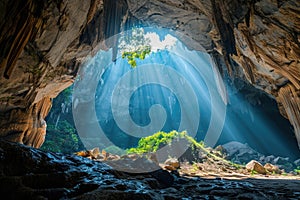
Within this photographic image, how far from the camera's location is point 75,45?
733 cm

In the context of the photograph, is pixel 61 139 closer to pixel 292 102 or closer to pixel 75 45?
pixel 75 45

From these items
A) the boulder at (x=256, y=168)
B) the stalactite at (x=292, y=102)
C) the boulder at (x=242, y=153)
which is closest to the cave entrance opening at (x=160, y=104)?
the boulder at (x=242, y=153)

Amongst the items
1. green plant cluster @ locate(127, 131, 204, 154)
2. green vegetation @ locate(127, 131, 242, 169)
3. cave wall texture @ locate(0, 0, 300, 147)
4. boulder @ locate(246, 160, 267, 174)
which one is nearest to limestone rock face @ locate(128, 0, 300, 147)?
cave wall texture @ locate(0, 0, 300, 147)

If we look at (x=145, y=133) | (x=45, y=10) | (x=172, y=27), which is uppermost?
(x=172, y=27)

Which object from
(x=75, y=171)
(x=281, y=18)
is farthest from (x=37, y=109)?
(x=281, y=18)

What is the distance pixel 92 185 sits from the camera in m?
2.71

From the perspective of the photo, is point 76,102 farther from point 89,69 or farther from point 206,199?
point 206,199

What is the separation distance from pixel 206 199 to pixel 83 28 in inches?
267

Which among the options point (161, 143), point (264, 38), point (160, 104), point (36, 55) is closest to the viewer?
point (36, 55)

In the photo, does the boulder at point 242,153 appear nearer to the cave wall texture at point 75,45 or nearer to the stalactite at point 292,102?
the stalactite at point 292,102

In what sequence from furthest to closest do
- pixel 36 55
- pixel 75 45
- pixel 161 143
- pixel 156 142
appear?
1. pixel 156 142
2. pixel 161 143
3. pixel 75 45
4. pixel 36 55

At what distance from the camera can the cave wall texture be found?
14.4 feet

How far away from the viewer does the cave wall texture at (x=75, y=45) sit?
4391 mm

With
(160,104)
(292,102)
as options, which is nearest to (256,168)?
(292,102)
